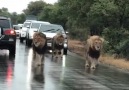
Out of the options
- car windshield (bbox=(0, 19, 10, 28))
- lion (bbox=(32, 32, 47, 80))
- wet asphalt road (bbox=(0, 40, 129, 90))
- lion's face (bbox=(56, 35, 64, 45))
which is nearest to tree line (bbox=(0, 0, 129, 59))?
lion's face (bbox=(56, 35, 64, 45))

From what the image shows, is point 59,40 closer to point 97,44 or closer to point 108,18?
point 108,18

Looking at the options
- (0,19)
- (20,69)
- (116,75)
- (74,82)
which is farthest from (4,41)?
(74,82)

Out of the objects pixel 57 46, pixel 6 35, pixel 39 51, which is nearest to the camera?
pixel 39 51

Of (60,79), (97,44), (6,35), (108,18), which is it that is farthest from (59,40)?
(60,79)

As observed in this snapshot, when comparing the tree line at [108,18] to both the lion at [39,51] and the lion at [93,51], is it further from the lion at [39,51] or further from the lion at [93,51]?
the lion at [39,51]

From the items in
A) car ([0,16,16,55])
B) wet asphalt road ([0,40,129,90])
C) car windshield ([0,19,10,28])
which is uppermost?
car windshield ([0,19,10,28])

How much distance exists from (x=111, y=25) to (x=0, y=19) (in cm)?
808

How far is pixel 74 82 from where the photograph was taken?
13359 mm

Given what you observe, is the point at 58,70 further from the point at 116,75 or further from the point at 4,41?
the point at 4,41

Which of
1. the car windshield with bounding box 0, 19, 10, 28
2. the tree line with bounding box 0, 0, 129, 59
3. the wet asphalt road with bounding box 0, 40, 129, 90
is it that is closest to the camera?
the wet asphalt road with bounding box 0, 40, 129, 90

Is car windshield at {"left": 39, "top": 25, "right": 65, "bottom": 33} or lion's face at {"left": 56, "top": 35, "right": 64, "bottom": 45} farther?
car windshield at {"left": 39, "top": 25, "right": 65, "bottom": 33}

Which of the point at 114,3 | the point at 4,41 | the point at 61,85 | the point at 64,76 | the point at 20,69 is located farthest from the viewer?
the point at 114,3

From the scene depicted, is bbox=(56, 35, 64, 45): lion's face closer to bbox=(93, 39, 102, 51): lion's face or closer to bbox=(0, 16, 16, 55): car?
bbox=(0, 16, 16, 55): car

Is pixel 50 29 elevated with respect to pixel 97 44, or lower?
elevated
